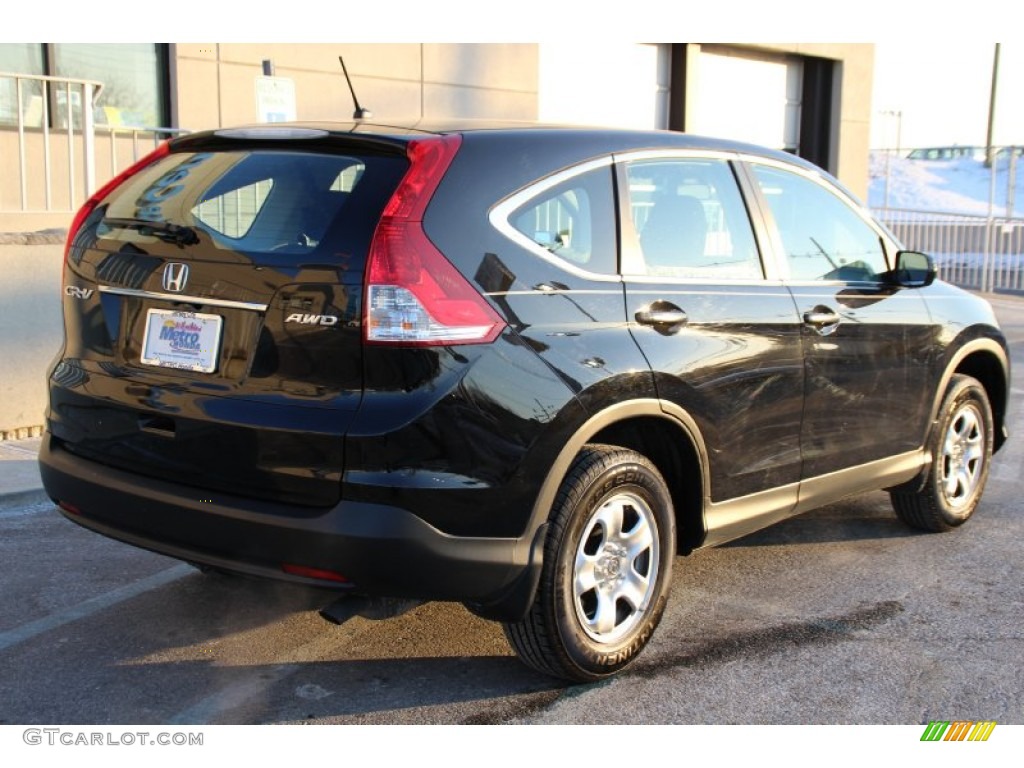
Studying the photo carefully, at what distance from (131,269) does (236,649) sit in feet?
4.44

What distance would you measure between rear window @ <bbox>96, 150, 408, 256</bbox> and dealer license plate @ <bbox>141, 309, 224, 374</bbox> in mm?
225

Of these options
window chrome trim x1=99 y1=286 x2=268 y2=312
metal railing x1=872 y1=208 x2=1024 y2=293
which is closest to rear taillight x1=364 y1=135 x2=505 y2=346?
window chrome trim x1=99 y1=286 x2=268 y2=312

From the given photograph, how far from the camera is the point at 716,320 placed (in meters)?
3.93

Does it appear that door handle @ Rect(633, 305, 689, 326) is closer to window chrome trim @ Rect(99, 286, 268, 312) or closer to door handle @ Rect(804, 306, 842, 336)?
door handle @ Rect(804, 306, 842, 336)


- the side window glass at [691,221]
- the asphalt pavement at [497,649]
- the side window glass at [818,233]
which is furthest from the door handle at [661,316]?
the asphalt pavement at [497,649]

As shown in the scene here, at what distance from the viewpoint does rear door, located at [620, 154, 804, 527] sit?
3.73 metres

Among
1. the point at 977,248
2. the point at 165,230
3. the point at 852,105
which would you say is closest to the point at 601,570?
the point at 165,230

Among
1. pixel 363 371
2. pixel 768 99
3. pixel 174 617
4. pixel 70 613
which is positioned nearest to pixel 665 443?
pixel 363 371

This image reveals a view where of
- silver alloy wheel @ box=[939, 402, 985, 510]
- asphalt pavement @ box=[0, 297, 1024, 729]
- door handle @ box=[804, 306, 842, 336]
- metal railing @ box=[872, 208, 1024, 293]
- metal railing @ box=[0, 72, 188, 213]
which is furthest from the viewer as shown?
metal railing @ box=[872, 208, 1024, 293]

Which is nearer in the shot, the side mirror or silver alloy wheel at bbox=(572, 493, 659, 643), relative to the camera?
silver alloy wheel at bbox=(572, 493, 659, 643)

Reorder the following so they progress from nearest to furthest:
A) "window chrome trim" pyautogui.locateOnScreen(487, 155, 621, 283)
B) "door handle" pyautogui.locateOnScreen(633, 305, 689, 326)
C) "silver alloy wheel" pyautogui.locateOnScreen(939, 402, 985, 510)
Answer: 1. "window chrome trim" pyautogui.locateOnScreen(487, 155, 621, 283)
2. "door handle" pyautogui.locateOnScreen(633, 305, 689, 326)
3. "silver alloy wheel" pyautogui.locateOnScreen(939, 402, 985, 510)

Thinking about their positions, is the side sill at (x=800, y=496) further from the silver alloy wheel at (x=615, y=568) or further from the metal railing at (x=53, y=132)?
the metal railing at (x=53, y=132)

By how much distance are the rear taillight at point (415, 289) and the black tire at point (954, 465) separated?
9.52 ft

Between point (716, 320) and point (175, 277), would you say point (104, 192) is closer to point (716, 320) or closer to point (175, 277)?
point (175, 277)
